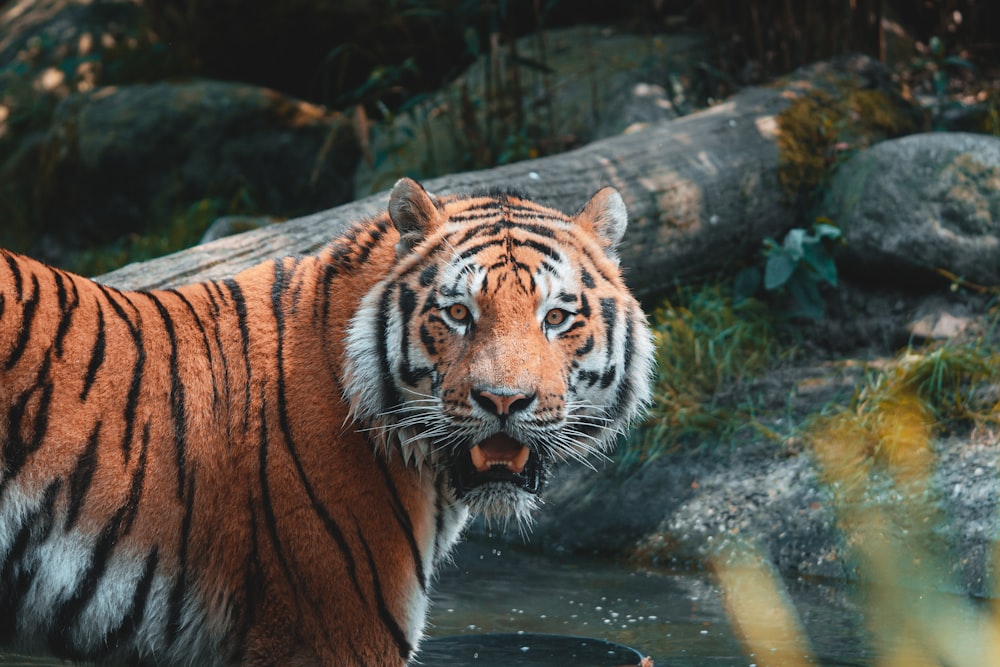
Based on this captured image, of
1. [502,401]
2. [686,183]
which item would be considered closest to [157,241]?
[686,183]

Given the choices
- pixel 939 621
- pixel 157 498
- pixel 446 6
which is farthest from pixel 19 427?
pixel 446 6

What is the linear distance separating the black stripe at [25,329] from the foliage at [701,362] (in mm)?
3037

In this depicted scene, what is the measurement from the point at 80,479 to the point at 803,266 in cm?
398

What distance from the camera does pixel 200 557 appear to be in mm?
2797

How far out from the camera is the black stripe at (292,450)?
2812 millimetres

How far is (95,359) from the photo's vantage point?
9.21 feet

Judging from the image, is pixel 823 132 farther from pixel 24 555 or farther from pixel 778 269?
pixel 24 555

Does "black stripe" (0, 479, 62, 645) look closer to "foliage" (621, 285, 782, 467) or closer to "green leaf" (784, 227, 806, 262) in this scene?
"foliage" (621, 285, 782, 467)

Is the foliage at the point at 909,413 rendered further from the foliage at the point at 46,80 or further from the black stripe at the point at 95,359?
the foliage at the point at 46,80

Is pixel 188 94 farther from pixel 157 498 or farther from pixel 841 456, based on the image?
pixel 157 498

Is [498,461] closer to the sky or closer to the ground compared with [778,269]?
closer to the sky

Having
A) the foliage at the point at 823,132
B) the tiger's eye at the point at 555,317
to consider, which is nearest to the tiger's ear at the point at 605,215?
→ the tiger's eye at the point at 555,317

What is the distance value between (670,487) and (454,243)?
2.51 meters

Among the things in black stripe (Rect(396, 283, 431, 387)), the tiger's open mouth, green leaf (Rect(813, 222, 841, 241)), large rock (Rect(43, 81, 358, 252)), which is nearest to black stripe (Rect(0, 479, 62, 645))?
black stripe (Rect(396, 283, 431, 387))
